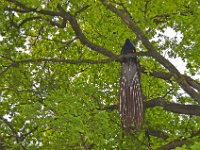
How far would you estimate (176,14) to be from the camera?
9.96 m

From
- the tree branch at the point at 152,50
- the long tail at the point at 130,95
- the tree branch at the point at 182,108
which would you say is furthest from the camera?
the tree branch at the point at 182,108

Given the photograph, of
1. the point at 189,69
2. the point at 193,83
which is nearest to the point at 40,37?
the point at 189,69

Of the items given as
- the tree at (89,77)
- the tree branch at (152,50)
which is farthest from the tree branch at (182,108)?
the tree branch at (152,50)

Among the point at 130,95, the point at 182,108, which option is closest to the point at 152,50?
the point at 130,95

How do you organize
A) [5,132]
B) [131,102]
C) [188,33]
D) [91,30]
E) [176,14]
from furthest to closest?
[91,30] < [5,132] < [188,33] < [176,14] < [131,102]

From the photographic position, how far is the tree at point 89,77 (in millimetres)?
9719

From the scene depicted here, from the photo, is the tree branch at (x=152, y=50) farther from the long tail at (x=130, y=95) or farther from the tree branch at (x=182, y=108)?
the tree branch at (x=182, y=108)

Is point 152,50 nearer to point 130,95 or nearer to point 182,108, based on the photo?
point 130,95

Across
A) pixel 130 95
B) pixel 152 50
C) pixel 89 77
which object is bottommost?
pixel 130 95

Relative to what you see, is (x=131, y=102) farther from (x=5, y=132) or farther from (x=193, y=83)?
(x=5, y=132)

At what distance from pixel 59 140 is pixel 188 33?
4.58 meters

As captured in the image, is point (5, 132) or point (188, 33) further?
point (5, 132)

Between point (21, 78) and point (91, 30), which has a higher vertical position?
point (91, 30)

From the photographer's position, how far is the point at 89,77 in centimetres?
1322
